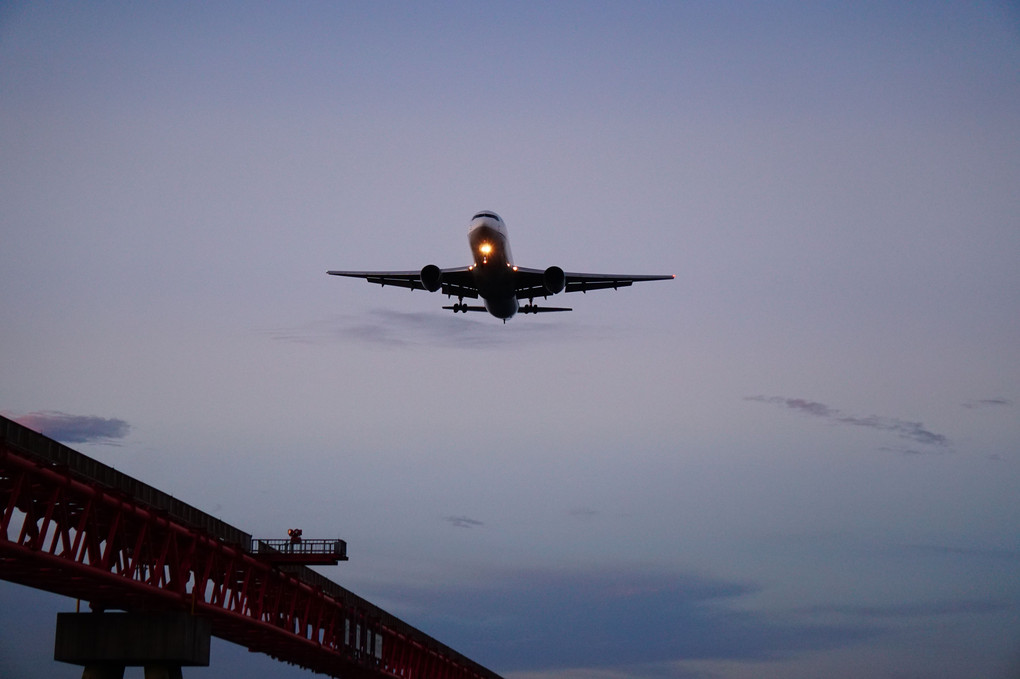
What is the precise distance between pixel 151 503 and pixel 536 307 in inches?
1253

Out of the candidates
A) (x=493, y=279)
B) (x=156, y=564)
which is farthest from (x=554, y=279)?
(x=156, y=564)

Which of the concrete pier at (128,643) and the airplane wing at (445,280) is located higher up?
the airplane wing at (445,280)

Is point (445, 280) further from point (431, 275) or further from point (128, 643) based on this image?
point (128, 643)

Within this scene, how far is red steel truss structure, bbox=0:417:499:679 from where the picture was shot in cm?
4481

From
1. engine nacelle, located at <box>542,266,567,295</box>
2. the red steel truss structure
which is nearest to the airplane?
engine nacelle, located at <box>542,266,567,295</box>

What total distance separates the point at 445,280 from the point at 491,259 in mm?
5136

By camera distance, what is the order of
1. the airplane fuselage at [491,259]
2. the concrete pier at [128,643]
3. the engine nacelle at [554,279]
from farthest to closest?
1. the engine nacelle at [554,279]
2. the airplane fuselage at [491,259]
3. the concrete pier at [128,643]

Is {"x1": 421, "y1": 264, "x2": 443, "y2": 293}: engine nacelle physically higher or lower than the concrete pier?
higher

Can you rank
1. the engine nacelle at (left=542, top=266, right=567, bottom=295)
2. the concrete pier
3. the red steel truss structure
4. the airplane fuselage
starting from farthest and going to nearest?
the engine nacelle at (left=542, top=266, right=567, bottom=295) → the airplane fuselage → the concrete pier → the red steel truss structure

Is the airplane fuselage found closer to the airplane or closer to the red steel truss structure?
the airplane

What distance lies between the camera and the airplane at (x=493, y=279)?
68.4 meters

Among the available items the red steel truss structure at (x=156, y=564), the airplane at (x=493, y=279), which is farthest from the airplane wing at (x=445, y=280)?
the red steel truss structure at (x=156, y=564)

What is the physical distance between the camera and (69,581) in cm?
5206

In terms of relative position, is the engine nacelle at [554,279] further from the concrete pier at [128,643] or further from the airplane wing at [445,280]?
the concrete pier at [128,643]
